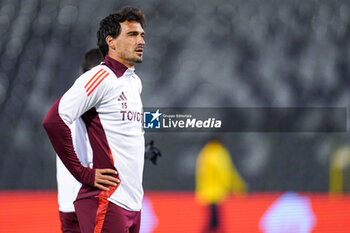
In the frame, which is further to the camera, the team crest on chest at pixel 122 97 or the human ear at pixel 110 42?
the human ear at pixel 110 42

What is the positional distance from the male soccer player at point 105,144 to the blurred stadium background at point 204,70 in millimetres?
7892

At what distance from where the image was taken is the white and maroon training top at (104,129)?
1.40 metres

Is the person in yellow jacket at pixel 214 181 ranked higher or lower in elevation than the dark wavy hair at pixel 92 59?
lower

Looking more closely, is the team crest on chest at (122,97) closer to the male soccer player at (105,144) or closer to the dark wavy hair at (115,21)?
the male soccer player at (105,144)

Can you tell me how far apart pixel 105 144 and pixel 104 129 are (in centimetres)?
5

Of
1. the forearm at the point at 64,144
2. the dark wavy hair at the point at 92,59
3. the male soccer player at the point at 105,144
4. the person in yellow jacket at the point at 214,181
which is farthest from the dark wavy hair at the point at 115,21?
the person in yellow jacket at the point at 214,181


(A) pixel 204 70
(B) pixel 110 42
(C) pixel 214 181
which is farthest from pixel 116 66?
(A) pixel 204 70

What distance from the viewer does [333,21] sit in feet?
36.4

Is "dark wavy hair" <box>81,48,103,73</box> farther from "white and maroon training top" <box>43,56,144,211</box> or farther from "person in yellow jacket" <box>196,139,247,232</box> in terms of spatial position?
"person in yellow jacket" <box>196,139,247,232</box>

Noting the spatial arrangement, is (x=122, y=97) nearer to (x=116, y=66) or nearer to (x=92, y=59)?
(x=116, y=66)

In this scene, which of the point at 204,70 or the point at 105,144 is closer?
the point at 105,144

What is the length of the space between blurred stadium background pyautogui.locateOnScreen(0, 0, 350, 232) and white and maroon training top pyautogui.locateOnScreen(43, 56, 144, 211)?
311 inches

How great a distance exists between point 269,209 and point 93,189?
5.63 m

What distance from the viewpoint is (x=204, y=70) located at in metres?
11.9
